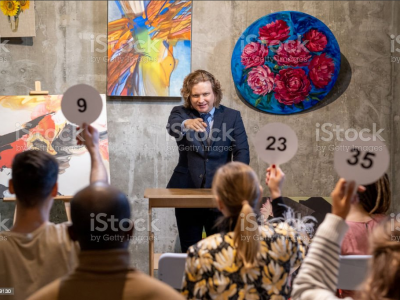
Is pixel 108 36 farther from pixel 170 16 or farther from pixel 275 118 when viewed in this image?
pixel 275 118

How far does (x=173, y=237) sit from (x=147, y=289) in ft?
11.1

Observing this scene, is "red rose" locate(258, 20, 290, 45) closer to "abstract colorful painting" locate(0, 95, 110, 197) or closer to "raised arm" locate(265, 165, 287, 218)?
"abstract colorful painting" locate(0, 95, 110, 197)

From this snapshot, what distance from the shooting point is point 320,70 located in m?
4.63

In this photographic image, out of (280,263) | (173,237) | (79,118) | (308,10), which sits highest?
(308,10)

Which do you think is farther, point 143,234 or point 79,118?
point 143,234

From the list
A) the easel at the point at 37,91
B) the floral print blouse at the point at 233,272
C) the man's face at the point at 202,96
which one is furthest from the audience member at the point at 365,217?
the easel at the point at 37,91

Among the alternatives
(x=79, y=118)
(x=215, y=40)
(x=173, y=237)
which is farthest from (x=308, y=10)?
(x=79, y=118)

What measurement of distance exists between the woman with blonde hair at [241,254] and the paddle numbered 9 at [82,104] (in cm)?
52

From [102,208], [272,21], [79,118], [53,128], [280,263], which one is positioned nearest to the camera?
[102,208]

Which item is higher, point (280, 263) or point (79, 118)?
point (79, 118)

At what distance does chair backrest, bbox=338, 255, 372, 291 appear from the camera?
2057 mm

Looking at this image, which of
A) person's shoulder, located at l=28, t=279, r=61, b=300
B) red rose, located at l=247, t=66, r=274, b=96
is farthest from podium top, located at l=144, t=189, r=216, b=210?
person's shoulder, located at l=28, t=279, r=61, b=300

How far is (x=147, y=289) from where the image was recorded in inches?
51.7

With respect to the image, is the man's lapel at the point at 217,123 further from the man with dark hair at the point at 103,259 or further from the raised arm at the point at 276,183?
the man with dark hair at the point at 103,259
